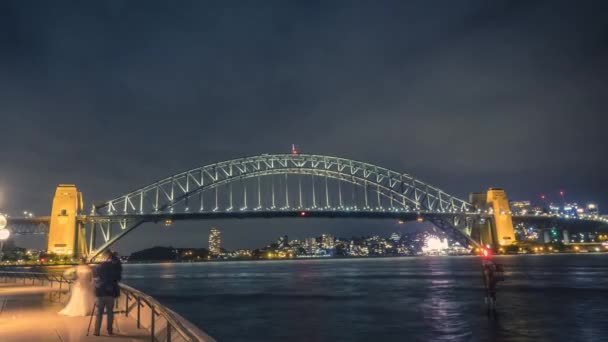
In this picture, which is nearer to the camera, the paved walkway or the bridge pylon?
the paved walkway

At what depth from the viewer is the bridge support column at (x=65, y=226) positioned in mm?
85431

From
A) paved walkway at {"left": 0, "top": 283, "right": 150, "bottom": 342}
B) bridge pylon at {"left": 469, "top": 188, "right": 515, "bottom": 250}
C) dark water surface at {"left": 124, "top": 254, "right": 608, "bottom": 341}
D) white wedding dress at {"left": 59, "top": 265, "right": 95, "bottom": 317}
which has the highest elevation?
bridge pylon at {"left": 469, "top": 188, "right": 515, "bottom": 250}

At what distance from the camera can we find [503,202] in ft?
361

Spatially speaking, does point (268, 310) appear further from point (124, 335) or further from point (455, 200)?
point (455, 200)

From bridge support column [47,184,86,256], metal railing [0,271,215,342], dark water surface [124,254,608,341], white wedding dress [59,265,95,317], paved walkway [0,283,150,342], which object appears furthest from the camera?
bridge support column [47,184,86,256]

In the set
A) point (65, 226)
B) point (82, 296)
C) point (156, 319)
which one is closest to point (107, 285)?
point (156, 319)

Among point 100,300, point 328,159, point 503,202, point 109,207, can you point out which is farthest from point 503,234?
point 100,300

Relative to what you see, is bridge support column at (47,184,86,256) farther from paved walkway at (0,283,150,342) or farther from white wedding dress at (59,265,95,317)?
white wedding dress at (59,265,95,317)

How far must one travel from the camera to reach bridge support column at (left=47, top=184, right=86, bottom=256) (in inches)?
3363

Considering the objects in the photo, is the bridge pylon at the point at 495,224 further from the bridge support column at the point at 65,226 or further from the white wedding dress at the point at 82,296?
the white wedding dress at the point at 82,296

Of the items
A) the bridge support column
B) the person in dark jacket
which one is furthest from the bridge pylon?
the person in dark jacket

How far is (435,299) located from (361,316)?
20.6ft

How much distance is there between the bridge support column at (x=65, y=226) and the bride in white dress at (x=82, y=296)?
8013 centimetres

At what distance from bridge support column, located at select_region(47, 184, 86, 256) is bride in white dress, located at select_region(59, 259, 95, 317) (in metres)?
80.1
